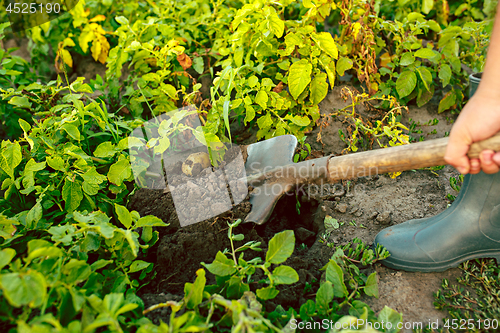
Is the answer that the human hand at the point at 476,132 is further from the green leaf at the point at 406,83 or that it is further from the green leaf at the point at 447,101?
the green leaf at the point at 447,101

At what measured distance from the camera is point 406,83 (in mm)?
1956

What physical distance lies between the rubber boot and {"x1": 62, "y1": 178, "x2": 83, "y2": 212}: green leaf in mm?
1450

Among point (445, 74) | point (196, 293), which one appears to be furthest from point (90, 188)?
point (445, 74)

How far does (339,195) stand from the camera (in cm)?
172

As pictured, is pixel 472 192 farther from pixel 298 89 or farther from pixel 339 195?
pixel 298 89

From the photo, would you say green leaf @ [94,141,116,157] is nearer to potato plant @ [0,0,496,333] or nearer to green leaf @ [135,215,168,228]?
potato plant @ [0,0,496,333]

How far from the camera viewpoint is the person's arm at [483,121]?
1003mm

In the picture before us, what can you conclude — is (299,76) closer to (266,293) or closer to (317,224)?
(317,224)

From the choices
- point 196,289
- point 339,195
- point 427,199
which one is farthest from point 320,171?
point 196,289

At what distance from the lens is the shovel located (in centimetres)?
120

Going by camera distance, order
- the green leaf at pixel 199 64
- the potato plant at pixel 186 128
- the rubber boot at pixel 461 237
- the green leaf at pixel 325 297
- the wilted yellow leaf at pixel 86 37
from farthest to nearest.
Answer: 1. the wilted yellow leaf at pixel 86 37
2. the green leaf at pixel 199 64
3. the rubber boot at pixel 461 237
4. the green leaf at pixel 325 297
5. the potato plant at pixel 186 128

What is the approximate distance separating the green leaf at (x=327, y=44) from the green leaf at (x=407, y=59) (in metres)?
0.50

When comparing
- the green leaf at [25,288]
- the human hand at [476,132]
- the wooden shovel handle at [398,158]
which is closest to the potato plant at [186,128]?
the green leaf at [25,288]

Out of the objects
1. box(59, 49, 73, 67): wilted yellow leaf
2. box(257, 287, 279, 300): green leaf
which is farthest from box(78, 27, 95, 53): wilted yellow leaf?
box(257, 287, 279, 300): green leaf
